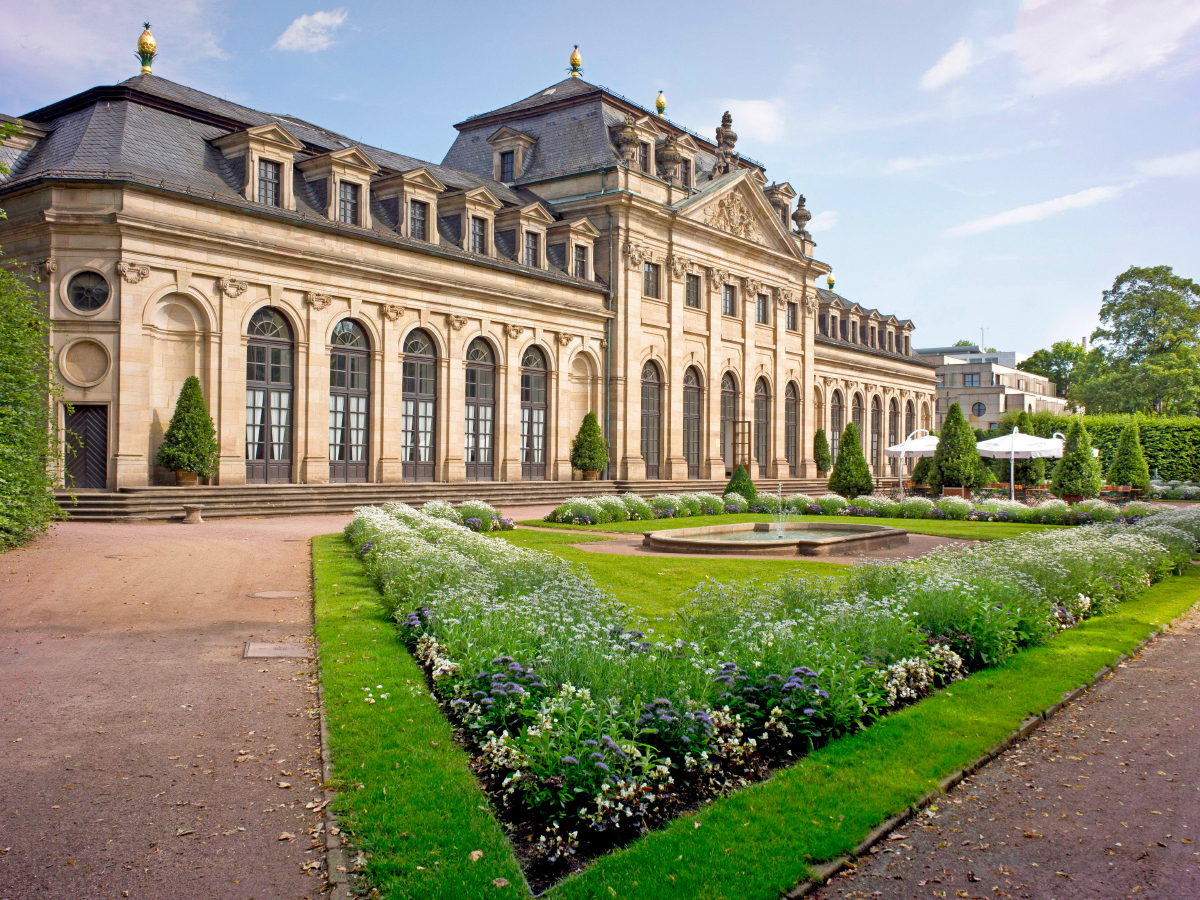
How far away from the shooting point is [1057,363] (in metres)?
126

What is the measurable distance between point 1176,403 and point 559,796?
260 feet

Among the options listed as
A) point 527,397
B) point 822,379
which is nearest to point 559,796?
point 527,397

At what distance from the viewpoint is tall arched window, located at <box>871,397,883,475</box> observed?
6788 cm

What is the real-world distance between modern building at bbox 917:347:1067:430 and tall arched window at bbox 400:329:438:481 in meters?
73.1

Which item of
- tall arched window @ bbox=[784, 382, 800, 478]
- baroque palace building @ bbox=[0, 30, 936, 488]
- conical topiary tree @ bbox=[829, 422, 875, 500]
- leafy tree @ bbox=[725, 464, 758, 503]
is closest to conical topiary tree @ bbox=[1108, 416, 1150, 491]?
conical topiary tree @ bbox=[829, 422, 875, 500]

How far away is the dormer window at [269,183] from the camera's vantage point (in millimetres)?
28828

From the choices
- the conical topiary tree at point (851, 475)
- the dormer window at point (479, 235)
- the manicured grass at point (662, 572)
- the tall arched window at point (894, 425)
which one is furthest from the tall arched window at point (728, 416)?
the manicured grass at point (662, 572)

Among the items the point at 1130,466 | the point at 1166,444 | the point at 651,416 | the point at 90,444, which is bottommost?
the point at 1130,466

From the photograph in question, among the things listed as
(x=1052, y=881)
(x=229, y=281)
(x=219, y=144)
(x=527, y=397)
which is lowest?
(x=1052, y=881)

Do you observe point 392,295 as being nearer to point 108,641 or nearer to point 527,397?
point 527,397

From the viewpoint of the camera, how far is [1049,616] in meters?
11.6

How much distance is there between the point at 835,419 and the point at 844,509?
29826 mm

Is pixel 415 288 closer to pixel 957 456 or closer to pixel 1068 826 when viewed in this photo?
pixel 957 456

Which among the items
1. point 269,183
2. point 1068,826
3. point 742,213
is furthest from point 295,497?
point 742,213
